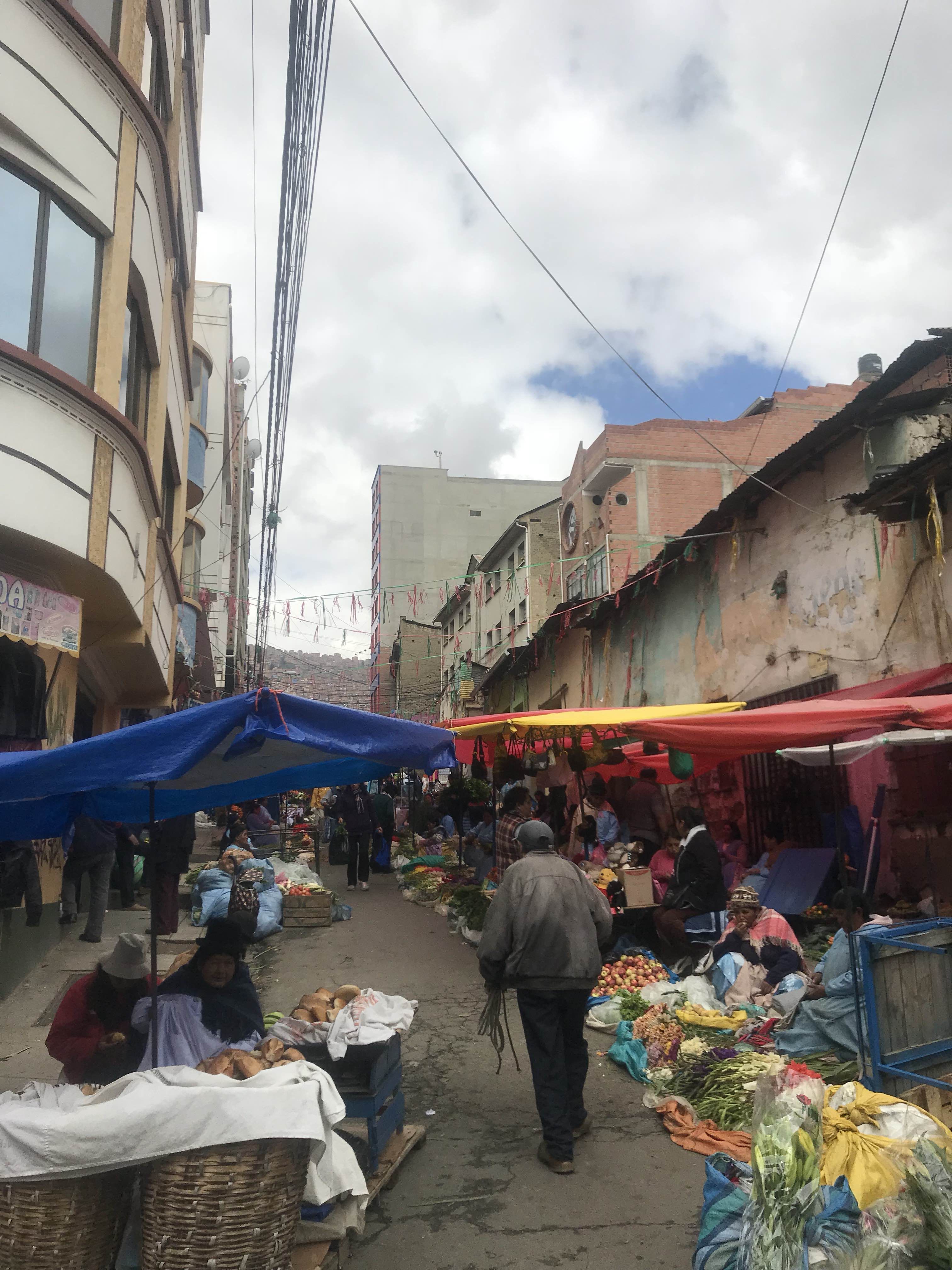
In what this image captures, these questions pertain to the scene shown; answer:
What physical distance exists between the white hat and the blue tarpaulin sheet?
6890 millimetres

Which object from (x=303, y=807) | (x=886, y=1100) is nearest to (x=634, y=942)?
(x=886, y=1100)

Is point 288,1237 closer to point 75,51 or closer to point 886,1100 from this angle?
point 886,1100

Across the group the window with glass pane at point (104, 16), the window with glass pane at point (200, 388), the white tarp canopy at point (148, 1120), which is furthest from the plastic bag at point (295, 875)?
the window with glass pane at point (200, 388)

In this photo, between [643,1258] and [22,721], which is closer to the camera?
[643,1258]

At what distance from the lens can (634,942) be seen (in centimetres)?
962

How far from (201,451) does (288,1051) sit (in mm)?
17019

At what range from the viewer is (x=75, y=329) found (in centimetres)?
788

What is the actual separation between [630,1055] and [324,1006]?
276 centimetres

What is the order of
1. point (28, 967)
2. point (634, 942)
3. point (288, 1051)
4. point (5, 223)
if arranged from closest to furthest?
point (288, 1051)
point (5, 223)
point (28, 967)
point (634, 942)

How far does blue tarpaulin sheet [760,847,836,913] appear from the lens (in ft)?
31.3

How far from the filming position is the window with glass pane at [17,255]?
7.11 m

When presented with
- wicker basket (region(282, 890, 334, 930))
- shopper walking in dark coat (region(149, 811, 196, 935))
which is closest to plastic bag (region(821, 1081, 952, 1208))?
shopper walking in dark coat (region(149, 811, 196, 935))

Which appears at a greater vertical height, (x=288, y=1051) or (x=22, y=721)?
(x=22, y=721)

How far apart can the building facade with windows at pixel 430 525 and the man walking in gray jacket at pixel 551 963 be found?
4790 centimetres
